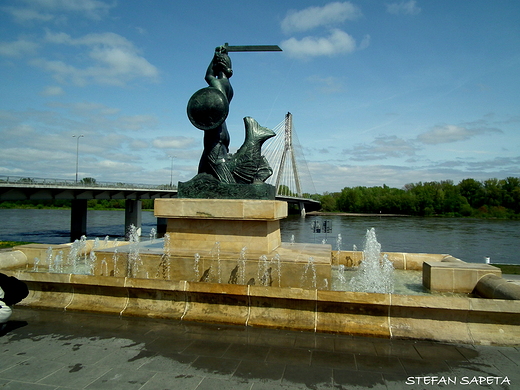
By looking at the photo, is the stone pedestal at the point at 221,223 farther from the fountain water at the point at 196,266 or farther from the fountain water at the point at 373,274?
the fountain water at the point at 373,274

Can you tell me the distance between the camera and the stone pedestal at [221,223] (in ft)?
19.9

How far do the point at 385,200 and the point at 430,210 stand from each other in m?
10.0

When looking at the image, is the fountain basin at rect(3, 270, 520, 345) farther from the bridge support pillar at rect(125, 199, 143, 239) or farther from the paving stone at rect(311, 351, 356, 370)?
the bridge support pillar at rect(125, 199, 143, 239)

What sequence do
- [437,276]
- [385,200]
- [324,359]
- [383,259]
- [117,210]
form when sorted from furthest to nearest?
[117,210], [385,200], [383,259], [437,276], [324,359]

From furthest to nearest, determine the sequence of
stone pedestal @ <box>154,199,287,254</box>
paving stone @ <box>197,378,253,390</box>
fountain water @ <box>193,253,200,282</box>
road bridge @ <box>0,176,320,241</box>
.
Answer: road bridge @ <box>0,176,320,241</box>, stone pedestal @ <box>154,199,287,254</box>, fountain water @ <box>193,253,200,282</box>, paving stone @ <box>197,378,253,390</box>

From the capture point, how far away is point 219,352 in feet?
12.7

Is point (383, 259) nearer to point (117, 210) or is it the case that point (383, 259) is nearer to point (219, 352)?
point (219, 352)

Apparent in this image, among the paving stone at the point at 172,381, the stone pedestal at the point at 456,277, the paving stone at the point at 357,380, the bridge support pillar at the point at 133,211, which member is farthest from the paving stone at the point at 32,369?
the bridge support pillar at the point at 133,211

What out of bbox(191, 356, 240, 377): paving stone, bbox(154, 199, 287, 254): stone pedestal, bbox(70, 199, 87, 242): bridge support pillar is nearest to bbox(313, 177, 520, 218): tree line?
bbox(70, 199, 87, 242): bridge support pillar

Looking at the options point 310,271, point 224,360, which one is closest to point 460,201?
point 310,271

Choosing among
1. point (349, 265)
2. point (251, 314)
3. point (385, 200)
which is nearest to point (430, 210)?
point (385, 200)

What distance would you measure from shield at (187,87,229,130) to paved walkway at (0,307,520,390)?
3.75m

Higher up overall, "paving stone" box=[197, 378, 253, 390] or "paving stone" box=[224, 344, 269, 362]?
"paving stone" box=[224, 344, 269, 362]

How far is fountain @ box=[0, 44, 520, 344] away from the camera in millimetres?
4367
